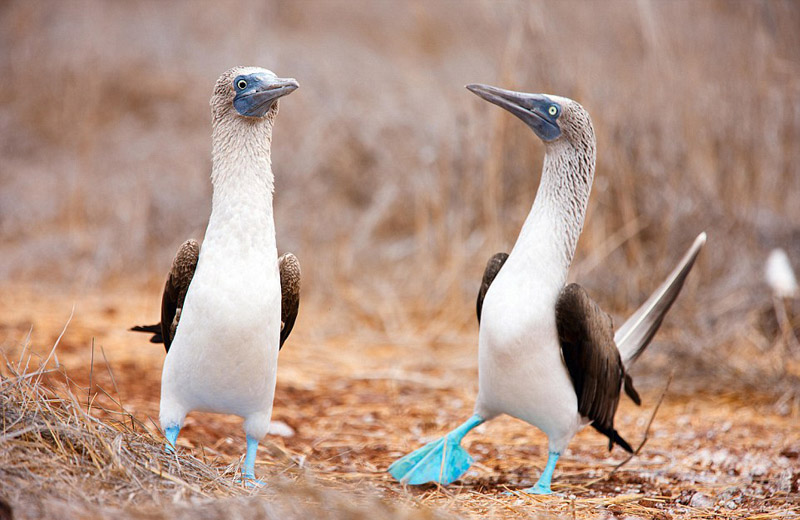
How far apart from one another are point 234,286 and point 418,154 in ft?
19.6

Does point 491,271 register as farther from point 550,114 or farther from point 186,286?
point 186,286

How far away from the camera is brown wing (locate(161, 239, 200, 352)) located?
313 centimetres

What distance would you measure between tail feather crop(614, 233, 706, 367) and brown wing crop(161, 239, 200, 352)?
86.3 inches

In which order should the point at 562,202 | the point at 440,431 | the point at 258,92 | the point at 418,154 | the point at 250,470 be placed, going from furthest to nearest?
the point at 418,154 < the point at 440,431 < the point at 562,202 < the point at 250,470 < the point at 258,92

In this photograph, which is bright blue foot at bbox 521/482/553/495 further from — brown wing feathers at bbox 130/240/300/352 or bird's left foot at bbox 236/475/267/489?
brown wing feathers at bbox 130/240/300/352

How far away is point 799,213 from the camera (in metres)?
6.87

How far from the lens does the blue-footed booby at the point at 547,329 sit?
10.9ft

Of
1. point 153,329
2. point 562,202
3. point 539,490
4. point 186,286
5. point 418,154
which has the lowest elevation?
point 539,490

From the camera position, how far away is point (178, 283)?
3.16 meters

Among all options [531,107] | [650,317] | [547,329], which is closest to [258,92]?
[531,107]

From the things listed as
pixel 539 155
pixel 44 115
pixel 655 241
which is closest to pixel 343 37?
pixel 44 115

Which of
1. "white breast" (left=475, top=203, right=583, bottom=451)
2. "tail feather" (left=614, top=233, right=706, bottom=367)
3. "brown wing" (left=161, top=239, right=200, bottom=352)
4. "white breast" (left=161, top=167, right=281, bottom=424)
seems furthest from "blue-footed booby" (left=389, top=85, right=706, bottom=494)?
"brown wing" (left=161, top=239, right=200, bottom=352)

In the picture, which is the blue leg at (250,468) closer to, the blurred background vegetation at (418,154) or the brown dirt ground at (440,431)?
the brown dirt ground at (440,431)

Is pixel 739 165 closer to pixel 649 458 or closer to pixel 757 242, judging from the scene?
pixel 757 242
